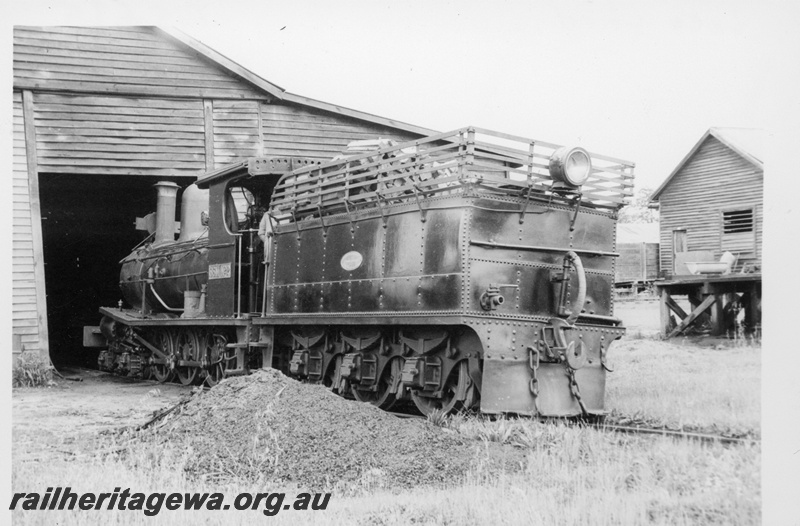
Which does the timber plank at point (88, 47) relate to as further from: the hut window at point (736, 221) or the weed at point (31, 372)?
the hut window at point (736, 221)

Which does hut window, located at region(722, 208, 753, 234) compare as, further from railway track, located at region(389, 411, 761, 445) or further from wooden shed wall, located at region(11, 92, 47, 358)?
wooden shed wall, located at region(11, 92, 47, 358)

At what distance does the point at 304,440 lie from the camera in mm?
6344

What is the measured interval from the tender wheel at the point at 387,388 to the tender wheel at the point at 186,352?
13.8 ft

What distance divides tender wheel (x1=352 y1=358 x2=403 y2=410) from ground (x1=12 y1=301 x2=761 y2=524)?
1383 mm

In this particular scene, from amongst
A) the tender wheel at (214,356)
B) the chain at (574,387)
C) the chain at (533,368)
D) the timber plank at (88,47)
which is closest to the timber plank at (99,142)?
the timber plank at (88,47)

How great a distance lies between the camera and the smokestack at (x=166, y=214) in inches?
598

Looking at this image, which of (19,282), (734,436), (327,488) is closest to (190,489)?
(327,488)

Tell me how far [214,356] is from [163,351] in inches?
102

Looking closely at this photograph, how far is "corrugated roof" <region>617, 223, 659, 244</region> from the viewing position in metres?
38.7

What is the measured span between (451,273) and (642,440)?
7.71 ft

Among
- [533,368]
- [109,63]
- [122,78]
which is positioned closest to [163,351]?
[122,78]

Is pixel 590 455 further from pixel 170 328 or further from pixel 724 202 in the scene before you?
pixel 724 202

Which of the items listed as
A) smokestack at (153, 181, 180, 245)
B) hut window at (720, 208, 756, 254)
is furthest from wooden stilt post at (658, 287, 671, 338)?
smokestack at (153, 181, 180, 245)

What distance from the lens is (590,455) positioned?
6055 mm
